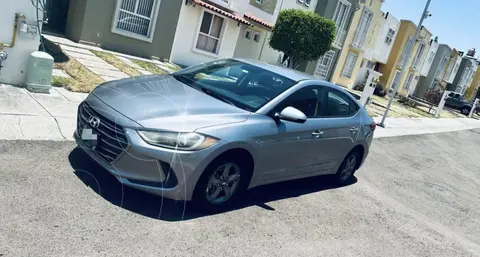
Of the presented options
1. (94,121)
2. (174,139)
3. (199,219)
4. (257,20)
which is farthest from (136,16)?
(199,219)

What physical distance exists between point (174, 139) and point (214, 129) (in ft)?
1.38

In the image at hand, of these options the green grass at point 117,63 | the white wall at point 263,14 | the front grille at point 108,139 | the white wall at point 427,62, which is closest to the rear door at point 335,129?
the front grille at point 108,139

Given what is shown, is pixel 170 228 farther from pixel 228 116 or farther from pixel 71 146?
pixel 71 146

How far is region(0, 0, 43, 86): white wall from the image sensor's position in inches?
245

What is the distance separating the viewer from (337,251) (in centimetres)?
445

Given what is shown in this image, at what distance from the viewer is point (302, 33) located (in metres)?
19.9

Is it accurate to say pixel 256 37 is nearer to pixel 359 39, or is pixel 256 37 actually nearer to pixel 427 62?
pixel 359 39

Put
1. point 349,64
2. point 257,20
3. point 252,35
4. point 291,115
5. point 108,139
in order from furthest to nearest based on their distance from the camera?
point 349,64 < point 252,35 < point 257,20 < point 291,115 < point 108,139

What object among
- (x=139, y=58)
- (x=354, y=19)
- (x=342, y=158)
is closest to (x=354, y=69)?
(x=354, y=19)

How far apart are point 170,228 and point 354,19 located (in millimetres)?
27559

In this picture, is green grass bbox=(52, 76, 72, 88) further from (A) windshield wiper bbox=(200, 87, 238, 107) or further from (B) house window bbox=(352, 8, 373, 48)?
(B) house window bbox=(352, 8, 373, 48)

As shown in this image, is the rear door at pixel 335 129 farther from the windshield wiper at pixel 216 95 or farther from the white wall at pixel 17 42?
the white wall at pixel 17 42

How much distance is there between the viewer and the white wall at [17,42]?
6.22 meters

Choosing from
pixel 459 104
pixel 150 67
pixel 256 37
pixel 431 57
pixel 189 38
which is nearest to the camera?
pixel 150 67
